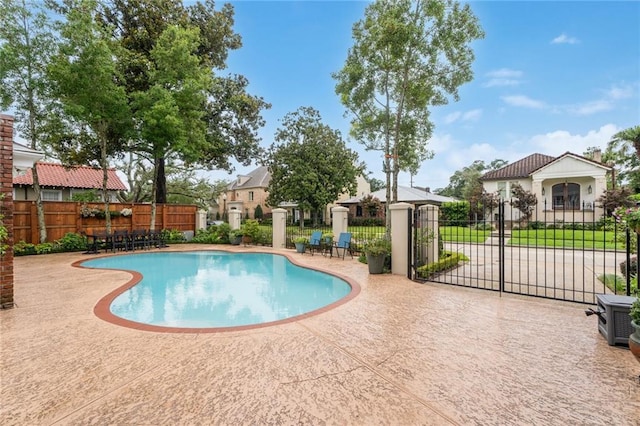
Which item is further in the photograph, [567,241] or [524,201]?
[524,201]

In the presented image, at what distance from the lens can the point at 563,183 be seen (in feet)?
75.5

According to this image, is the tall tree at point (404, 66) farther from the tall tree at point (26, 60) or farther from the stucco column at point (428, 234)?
the tall tree at point (26, 60)

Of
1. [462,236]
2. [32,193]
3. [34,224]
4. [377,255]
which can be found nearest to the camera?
[377,255]

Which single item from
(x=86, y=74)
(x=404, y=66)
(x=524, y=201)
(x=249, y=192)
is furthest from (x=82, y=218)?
(x=524, y=201)

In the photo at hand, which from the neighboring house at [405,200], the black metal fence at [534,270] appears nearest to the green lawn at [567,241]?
the black metal fence at [534,270]

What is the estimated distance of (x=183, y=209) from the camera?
62.1 ft

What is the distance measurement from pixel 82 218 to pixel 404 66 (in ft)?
54.1

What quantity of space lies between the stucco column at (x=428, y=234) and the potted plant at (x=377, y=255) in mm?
975

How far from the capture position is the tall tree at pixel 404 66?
9820mm

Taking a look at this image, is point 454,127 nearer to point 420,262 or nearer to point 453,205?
point 453,205

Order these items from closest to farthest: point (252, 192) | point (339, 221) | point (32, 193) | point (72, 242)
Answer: point (339, 221)
point (72, 242)
point (32, 193)
point (252, 192)

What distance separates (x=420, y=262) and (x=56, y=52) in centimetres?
1697

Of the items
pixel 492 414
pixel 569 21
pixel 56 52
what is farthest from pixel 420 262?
pixel 56 52

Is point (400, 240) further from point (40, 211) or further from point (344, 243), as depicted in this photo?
point (40, 211)
